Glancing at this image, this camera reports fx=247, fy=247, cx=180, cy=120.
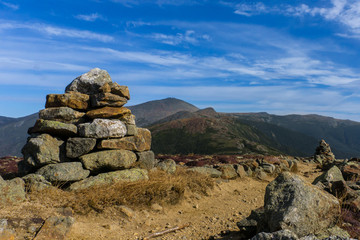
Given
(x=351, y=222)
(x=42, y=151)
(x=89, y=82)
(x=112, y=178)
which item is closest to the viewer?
(x=351, y=222)

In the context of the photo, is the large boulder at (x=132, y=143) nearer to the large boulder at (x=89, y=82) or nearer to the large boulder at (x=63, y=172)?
the large boulder at (x=63, y=172)

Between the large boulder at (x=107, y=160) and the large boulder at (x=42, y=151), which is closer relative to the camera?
the large boulder at (x=42, y=151)

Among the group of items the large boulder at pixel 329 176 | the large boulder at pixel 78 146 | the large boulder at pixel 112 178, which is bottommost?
the large boulder at pixel 112 178

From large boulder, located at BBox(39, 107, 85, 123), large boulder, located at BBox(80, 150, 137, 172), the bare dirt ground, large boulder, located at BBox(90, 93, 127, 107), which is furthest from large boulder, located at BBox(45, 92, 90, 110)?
the bare dirt ground

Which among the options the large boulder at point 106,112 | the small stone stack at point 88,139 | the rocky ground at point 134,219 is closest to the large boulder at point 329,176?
the rocky ground at point 134,219

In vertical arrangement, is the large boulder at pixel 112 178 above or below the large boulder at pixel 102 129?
below

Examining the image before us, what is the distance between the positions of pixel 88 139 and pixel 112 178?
211cm

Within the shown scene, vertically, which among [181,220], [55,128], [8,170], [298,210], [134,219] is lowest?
[8,170]

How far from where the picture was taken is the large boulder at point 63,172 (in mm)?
10148

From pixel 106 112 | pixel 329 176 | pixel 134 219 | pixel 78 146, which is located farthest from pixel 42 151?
pixel 329 176

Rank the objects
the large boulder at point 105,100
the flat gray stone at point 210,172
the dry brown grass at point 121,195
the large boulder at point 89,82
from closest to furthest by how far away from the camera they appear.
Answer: the dry brown grass at point 121,195
the large boulder at point 105,100
the large boulder at point 89,82
the flat gray stone at point 210,172

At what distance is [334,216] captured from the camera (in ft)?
19.7

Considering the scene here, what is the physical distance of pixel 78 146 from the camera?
37.1 ft

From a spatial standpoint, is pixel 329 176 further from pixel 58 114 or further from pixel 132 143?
pixel 58 114
